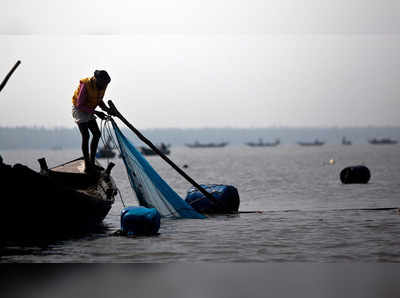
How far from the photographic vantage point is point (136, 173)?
1698 cm

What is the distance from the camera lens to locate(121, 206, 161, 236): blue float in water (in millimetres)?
14120

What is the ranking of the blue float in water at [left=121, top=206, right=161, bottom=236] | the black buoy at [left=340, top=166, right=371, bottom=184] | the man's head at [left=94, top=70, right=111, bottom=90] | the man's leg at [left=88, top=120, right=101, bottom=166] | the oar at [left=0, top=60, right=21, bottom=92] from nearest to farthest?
the blue float in water at [left=121, top=206, right=161, bottom=236], the man's head at [left=94, top=70, right=111, bottom=90], the man's leg at [left=88, top=120, right=101, bottom=166], the oar at [left=0, top=60, right=21, bottom=92], the black buoy at [left=340, top=166, right=371, bottom=184]

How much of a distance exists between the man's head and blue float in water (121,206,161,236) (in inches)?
129

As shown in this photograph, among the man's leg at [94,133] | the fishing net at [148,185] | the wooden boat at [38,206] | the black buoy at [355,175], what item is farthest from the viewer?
the black buoy at [355,175]

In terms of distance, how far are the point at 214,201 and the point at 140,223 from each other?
5.21m

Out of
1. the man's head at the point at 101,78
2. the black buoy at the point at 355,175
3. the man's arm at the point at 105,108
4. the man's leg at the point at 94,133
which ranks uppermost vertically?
the man's head at the point at 101,78

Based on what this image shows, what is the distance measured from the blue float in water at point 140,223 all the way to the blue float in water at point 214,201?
16.0ft

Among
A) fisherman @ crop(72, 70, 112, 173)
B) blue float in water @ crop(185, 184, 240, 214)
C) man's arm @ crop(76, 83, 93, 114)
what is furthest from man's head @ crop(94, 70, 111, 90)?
blue float in water @ crop(185, 184, 240, 214)

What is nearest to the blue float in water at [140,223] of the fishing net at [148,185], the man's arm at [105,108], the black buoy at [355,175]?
the fishing net at [148,185]

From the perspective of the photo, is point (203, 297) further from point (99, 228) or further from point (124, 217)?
point (99, 228)

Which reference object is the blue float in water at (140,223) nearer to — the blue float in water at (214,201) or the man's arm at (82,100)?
the man's arm at (82,100)

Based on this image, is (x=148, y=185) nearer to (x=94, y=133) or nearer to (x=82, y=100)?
(x=94, y=133)

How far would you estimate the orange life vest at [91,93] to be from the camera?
15.2 meters

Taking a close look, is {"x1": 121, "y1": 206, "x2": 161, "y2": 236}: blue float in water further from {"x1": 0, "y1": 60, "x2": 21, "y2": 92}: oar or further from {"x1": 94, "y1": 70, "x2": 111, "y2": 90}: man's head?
{"x1": 0, "y1": 60, "x2": 21, "y2": 92}: oar
